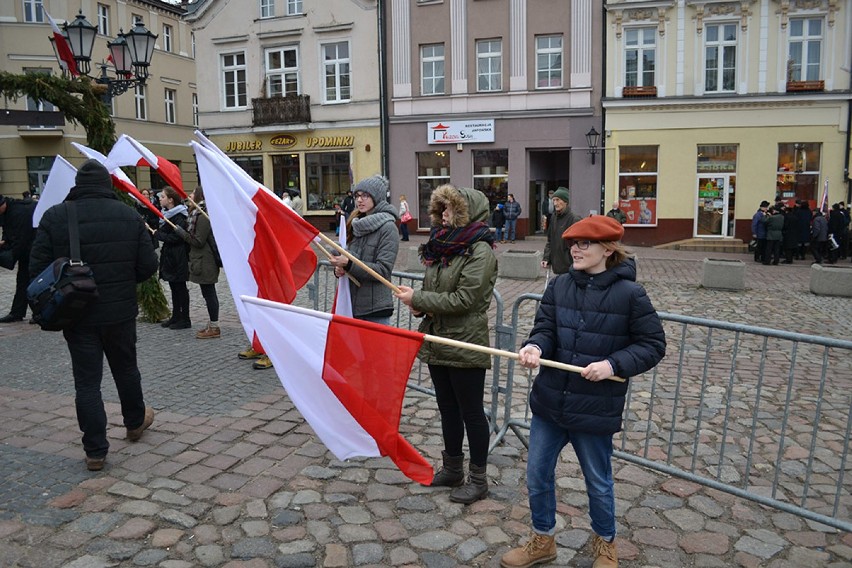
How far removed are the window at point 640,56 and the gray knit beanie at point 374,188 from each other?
21954 millimetres

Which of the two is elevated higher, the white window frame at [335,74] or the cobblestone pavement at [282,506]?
the white window frame at [335,74]

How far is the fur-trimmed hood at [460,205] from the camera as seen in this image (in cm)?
425

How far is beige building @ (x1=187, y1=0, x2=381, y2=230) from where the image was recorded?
93.1ft

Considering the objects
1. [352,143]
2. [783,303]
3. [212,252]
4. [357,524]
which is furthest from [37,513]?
[352,143]

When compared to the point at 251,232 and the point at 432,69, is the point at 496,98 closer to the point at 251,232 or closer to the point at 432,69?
the point at 432,69

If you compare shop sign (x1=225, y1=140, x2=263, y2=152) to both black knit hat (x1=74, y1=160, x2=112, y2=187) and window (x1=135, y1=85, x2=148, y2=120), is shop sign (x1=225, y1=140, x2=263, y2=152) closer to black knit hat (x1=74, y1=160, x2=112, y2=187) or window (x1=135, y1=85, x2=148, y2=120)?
window (x1=135, y1=85, x2=148, y2=120)

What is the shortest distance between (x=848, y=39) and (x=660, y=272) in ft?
41.7

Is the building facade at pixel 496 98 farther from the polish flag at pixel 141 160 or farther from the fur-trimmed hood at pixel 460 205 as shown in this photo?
the fur-trimmed hood at pixel 460 205

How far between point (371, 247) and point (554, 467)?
240 cm

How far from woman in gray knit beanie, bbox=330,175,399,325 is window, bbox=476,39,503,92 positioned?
22373 millimetres

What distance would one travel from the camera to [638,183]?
25547 mm

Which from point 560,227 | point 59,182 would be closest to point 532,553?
point 560,227

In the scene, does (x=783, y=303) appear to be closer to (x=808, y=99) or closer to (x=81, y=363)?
(x=81, y=363)

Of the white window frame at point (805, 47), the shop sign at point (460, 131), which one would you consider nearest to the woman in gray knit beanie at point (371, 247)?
the shop sign at point (460, 131)
